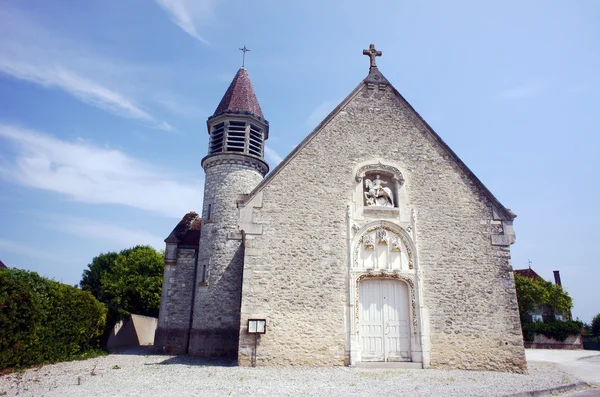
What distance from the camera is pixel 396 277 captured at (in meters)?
11.5

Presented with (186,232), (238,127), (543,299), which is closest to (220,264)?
(186,232)

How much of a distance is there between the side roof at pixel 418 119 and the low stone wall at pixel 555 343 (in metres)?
17.3

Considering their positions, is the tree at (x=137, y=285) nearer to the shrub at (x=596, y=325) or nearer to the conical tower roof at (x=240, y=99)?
the conical tower roof at (x=240, y=99)

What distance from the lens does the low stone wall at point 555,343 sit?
81.0 feet

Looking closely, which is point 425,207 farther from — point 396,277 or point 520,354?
point 520,354

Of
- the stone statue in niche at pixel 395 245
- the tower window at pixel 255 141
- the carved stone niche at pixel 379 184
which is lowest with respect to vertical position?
the stone statue in niche at pixel 395 245

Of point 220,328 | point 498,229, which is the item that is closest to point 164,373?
point 220,328

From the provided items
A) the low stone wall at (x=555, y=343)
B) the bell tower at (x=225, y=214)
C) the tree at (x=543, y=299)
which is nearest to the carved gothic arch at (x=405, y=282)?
the bell tower at (x=225, y=214)

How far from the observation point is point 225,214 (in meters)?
15.4

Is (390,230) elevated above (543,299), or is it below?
above

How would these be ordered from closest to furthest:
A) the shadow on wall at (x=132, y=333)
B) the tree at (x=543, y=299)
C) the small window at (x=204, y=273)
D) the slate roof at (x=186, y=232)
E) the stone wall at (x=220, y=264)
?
1. the stone wall at (x=220, y=264)
2. the small window at (x=204, y=273)
3. the slate roof at (x=186, y=232)
4. the shadow on wall at (x=132, y=333)
5. the tree at (x=543, y=299)

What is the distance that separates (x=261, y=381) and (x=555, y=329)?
24.1 meters

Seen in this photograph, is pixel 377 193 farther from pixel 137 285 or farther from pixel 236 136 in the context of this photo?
pixel 137 285

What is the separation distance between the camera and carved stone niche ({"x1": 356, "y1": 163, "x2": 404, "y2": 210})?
12.3 m
